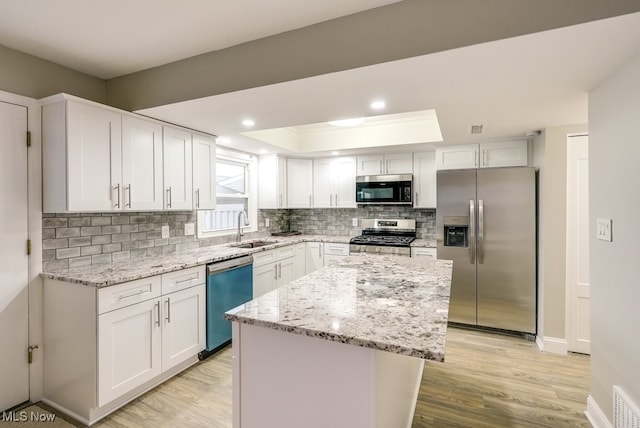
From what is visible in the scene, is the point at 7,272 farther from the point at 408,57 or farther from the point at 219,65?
the point at 408,57

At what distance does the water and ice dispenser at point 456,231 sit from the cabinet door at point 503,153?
0.69m

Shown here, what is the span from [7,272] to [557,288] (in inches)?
177

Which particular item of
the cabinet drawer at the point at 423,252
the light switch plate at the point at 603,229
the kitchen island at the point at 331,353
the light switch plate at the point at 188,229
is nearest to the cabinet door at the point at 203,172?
the light switch plate at the point at 188,229

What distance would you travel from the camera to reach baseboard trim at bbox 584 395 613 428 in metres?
1.95

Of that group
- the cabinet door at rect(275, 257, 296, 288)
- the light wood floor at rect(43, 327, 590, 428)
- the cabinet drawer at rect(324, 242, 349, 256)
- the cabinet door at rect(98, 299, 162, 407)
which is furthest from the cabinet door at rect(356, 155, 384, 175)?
the cabinet door at rect(98, 299, 162, 407)

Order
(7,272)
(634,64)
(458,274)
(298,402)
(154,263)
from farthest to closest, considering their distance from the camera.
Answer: (458,274)
(154,263)
(7,272)
(634,64)
(298,402)

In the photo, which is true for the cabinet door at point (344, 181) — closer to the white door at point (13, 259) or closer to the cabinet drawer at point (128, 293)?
the cabinet drawer at point (128, 293)

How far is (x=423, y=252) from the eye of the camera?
396cm

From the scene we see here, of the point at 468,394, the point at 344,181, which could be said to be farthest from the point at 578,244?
the point at 344,181

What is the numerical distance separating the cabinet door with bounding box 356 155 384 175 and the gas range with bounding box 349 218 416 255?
0.74m

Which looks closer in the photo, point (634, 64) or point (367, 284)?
point (634, 64)

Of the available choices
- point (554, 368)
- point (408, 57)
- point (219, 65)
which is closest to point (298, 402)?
point (408, 57)

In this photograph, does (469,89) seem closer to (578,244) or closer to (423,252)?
(578,244)

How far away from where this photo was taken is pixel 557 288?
122 inches
